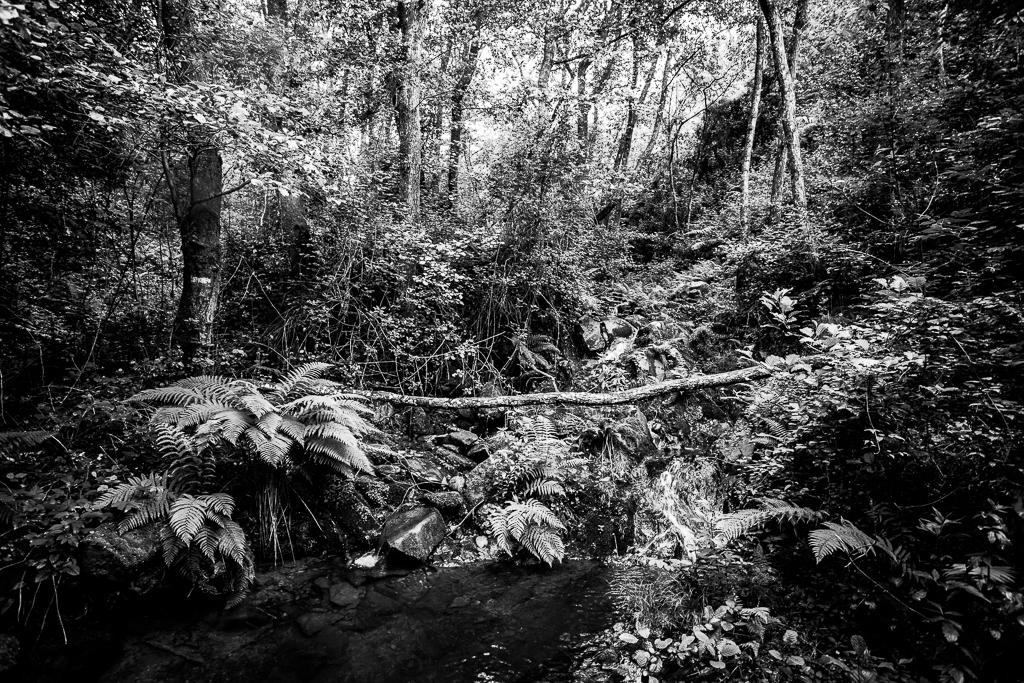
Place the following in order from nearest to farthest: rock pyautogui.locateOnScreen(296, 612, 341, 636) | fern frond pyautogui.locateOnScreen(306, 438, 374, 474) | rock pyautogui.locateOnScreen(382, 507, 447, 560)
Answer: rock pyautogui.locateOnScreen(296, 612, 341, 636), fern frond pyautogui.locateOnScreen(306, 438, 374, 474), rock pyautogui.locateOnScreen(382, 507, 447, 560)

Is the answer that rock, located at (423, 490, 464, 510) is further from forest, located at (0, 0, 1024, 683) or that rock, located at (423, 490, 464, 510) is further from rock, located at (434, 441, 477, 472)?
rock, located at (434, 441, 477, 472)

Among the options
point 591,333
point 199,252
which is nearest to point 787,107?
point 591,333

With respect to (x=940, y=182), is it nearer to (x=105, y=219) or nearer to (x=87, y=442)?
(x=87, y=442)

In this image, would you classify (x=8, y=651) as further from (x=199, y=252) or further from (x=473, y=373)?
(x=473, y=373)

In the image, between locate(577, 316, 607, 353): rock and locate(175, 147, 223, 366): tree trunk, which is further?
locate(577, 316, 607, 353): rock

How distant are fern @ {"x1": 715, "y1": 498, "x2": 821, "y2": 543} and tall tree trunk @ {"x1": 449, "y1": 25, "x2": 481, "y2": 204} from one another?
924cm

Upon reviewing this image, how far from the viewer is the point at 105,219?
648 centimetres

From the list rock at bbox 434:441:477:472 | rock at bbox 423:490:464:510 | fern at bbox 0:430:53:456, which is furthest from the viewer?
rock at bbox 434:441:477:472

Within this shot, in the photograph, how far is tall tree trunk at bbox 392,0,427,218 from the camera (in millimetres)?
8828

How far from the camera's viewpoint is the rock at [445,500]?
5.56m

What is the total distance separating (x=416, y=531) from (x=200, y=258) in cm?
521

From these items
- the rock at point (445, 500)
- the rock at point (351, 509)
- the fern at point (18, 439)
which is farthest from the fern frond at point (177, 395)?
the rock at point (445, 500)

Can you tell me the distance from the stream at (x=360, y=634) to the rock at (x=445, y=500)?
860mm

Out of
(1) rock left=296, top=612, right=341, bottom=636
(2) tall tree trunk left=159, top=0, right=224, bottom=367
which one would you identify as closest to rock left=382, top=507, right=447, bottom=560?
(1) rock left=296, top=612, right=341, bottom=636
